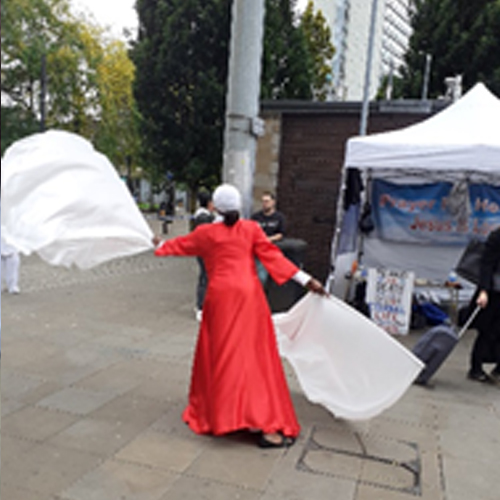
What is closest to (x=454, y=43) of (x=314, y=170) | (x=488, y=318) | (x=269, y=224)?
(x=314, y=170)

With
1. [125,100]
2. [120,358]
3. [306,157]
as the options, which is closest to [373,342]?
[120,358]

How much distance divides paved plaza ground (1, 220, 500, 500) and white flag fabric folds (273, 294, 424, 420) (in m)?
0.30

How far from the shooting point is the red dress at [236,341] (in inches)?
147

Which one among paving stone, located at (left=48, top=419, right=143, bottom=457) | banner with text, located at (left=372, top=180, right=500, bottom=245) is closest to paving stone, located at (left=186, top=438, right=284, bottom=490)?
paving stone, located at (left=48, top=419, right=143, bottom=457)

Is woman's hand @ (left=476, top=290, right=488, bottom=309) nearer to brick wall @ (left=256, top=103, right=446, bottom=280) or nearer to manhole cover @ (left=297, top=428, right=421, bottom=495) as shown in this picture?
manhole cover @ (left=297, top=428, right=421, bottom=495)

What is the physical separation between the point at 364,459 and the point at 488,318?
8.34 ft

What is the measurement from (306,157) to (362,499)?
8.25 meters

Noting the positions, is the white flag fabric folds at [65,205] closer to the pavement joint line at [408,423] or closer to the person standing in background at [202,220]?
the pavement joint line at [408,423]

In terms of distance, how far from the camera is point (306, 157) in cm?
1067

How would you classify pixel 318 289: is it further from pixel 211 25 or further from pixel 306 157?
pixel 211 25

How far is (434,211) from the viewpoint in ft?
29.0

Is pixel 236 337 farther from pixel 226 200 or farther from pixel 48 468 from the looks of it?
pixel 48 468

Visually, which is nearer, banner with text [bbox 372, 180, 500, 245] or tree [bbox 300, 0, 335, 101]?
banner with text [bbox 372, 180, 500, 245]

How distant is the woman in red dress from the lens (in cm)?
373
